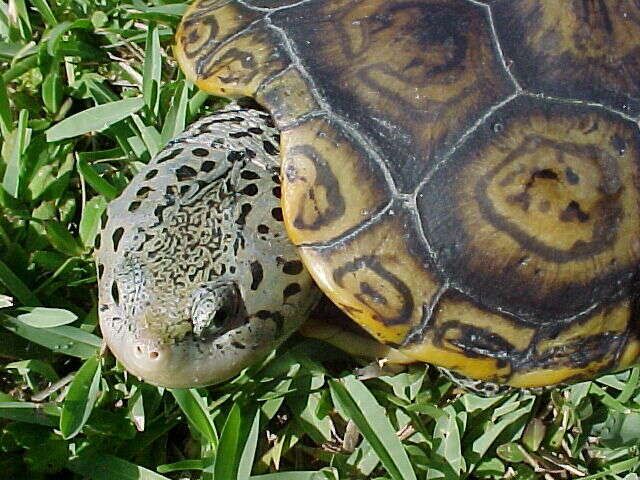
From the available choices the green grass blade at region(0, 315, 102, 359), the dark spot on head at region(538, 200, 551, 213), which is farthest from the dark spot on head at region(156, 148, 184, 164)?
the dark spot on head at region(538, 200, 551, 213)

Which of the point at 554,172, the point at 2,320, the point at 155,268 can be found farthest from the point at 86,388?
the point at 554,172

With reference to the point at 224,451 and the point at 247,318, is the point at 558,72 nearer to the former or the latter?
the point at 247,318

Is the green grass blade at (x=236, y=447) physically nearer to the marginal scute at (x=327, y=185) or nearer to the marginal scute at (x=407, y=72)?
the marginal scute at (x=327, y=185)

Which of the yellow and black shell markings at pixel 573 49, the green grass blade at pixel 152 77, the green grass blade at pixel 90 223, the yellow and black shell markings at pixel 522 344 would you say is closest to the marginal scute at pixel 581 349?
the yellow and black shell markings at pixel 522 344

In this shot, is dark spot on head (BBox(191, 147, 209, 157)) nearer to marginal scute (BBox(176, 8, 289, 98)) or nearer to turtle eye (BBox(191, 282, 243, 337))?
marginal scute (BBox(176, 8, 289, 98))

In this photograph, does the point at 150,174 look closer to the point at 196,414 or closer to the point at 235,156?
the point at 235,156

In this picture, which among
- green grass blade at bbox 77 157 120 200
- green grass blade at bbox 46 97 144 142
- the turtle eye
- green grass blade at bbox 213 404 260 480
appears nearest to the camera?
the turtle eye
